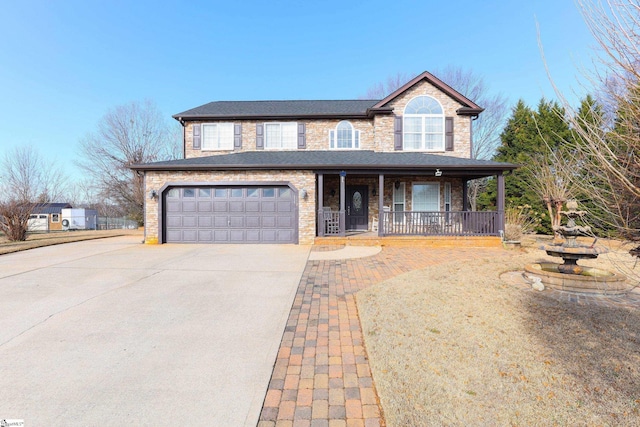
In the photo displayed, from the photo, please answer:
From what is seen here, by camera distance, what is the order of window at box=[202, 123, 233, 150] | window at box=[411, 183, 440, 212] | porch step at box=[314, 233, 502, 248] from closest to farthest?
porch step at box=[314, 233, 502, 248] → window at box=[411, 183, 440, 212] → window at box=[202, 123, 233, 150]

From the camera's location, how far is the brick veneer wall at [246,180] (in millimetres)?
11805

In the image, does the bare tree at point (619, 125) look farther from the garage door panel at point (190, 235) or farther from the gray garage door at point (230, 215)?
the garage door panel at point (190, 235)

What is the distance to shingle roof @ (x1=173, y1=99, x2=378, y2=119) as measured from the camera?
1457cm

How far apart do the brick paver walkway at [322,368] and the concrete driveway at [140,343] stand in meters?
0.17

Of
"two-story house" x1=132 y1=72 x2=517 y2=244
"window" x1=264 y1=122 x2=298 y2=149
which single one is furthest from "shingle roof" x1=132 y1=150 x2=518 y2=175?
"window" x1=264 y1=122 x2=298 y2=149

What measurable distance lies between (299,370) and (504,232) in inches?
454

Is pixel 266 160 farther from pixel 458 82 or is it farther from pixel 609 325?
pixel 458 82

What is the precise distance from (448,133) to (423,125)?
1239 millimetres

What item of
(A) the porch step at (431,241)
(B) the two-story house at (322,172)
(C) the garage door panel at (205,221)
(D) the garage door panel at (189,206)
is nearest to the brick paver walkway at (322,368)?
(A) the porch step at (431,241)

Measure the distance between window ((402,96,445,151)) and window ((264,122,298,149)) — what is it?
572cm

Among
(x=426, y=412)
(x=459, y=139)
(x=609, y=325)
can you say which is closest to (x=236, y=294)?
(x=426, y=412)

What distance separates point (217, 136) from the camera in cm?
1503

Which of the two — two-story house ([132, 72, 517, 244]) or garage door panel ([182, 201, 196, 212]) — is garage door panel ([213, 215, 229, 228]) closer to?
two-story house ([132, 72, 517, 244])

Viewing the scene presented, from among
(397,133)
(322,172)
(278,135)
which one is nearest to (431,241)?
(322,172)
